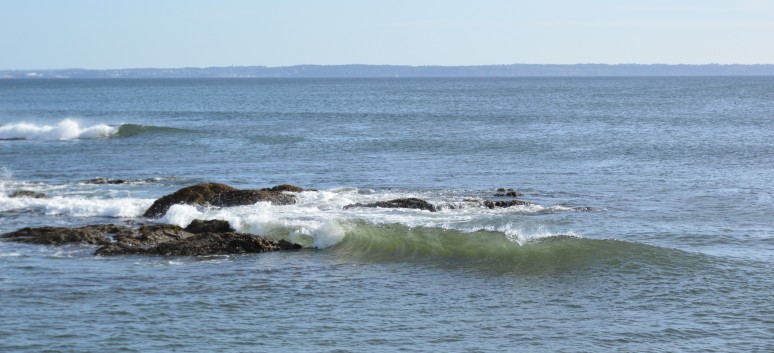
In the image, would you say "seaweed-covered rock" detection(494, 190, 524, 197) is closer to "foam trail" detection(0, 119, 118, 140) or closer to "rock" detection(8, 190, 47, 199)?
"rock" detection(8, 190, 47, 199)

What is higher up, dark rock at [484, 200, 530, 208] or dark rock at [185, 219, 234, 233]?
dark rock at [185, 219, 234, 233]

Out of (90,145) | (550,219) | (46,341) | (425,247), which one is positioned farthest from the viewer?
(90,145)

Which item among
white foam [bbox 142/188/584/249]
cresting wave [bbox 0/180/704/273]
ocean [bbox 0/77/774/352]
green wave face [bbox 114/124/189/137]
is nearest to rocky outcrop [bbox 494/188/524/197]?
ocean [bbox 0/77/774/352]

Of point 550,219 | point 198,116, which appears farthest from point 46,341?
point 198,116

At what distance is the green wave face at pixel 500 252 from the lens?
2055 cm

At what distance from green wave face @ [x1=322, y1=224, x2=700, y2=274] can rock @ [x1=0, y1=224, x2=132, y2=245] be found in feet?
18.6

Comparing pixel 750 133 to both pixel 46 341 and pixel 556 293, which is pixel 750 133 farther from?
pixel 46 341

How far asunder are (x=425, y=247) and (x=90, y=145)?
35410mm

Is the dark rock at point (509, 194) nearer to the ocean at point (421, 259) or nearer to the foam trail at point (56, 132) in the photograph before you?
the ocean at point (421, 259)

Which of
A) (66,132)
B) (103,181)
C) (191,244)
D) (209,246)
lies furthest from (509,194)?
(66,132)

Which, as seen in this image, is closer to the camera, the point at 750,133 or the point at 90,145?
the point at 90,145

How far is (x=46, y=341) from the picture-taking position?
14.8 metres

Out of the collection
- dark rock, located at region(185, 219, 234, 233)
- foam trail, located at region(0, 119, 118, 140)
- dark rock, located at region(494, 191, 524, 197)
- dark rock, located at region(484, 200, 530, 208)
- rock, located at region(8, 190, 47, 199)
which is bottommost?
foam trail, located at region(0, 119, 118, 140)

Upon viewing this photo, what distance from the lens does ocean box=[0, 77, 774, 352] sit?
15312 mm
